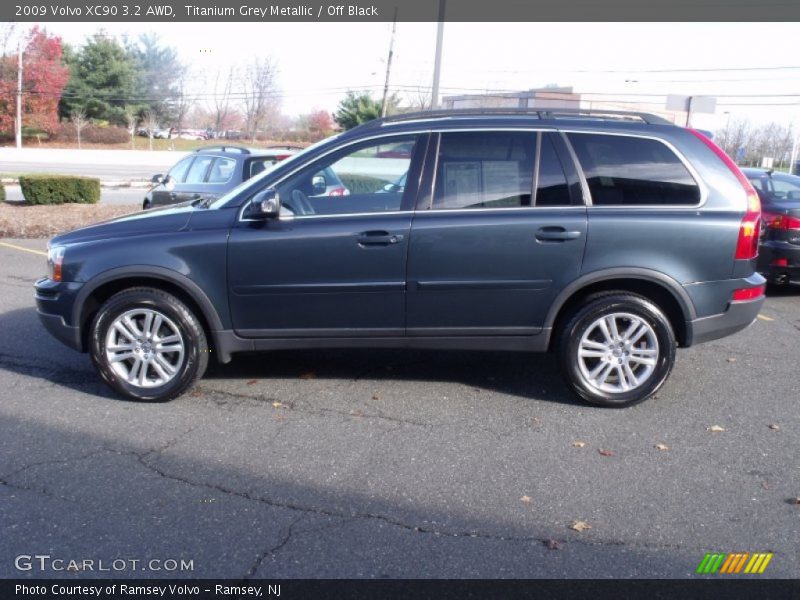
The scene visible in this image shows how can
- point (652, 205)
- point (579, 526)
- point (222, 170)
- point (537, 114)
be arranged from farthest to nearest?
1. point (222, 170)
2. point (537, 114)
3. point (652, 205)
4. point (579, 526)

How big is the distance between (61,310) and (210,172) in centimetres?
630

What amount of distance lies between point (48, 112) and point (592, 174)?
192 feet

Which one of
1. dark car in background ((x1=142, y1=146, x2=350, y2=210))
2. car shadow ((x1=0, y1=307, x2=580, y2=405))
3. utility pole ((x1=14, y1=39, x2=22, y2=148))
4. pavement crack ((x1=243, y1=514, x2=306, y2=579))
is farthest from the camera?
utility pole ((x1=14, y1=39, x2=22, y2=148))

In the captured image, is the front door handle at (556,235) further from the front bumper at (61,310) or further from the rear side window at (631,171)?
the front bumper at (61,310)

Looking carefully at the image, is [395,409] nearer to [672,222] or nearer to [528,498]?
[528,498]

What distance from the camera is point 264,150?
1135 cm

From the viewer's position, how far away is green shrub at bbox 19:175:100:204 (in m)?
18.9

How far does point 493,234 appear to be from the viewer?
5137mm

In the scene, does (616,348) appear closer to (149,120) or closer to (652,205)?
(652,205)

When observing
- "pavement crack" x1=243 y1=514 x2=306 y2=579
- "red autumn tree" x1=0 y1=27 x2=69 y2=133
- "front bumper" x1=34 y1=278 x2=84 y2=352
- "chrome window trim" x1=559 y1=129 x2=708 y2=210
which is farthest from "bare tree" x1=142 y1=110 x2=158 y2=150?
"pavement crack" x1=243 y1=514 x2=306 y2=579

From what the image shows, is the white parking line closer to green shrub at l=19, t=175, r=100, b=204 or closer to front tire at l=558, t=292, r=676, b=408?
green shrub at l=19, t=175, r=100, b=204

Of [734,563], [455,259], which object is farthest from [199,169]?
Answer: [734,563]

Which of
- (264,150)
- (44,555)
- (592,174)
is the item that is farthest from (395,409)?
(264,150)
